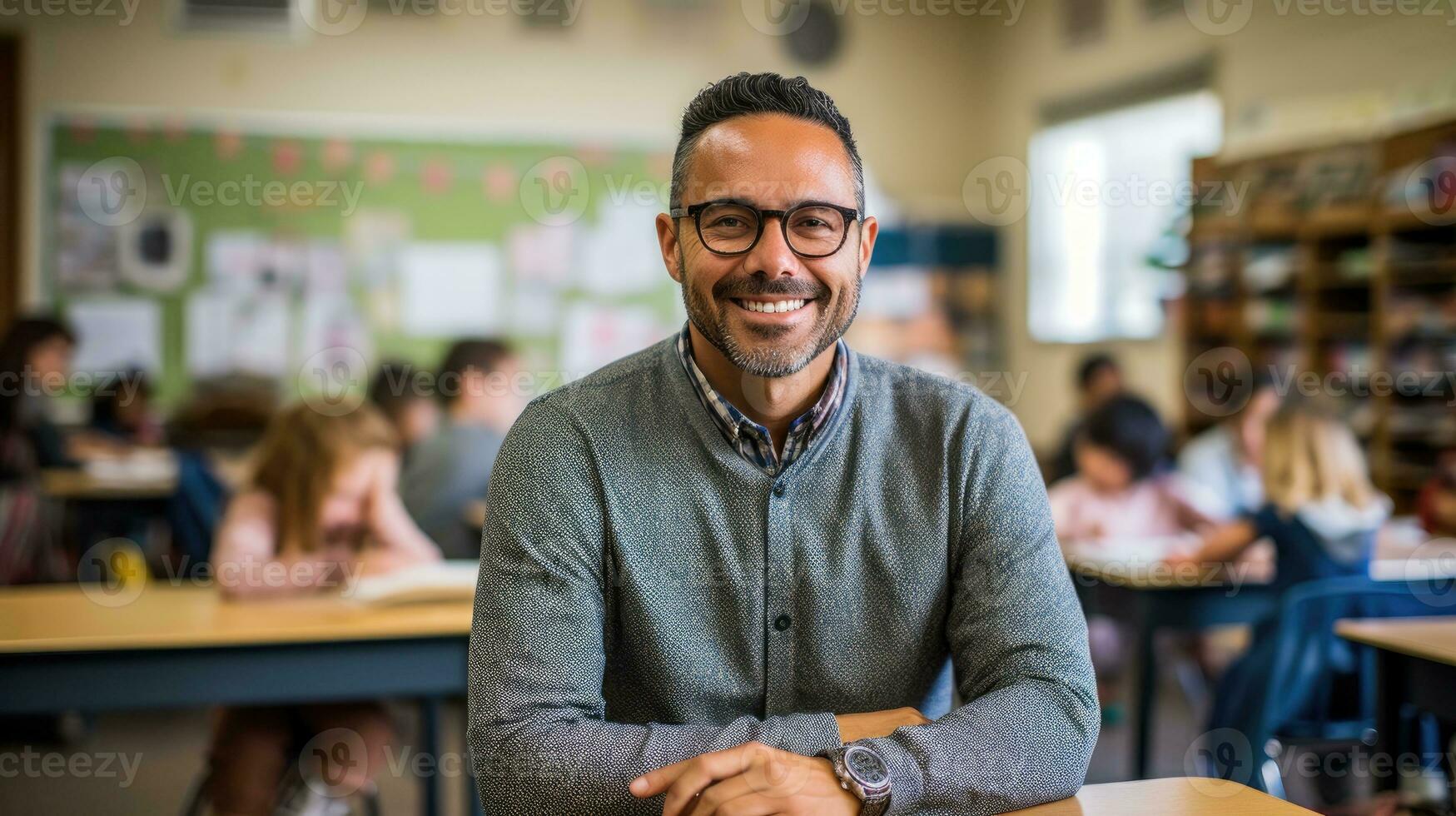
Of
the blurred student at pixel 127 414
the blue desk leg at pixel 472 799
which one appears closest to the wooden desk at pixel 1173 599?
the blue desk leg at pixel 472 799

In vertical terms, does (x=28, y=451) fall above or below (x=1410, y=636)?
above

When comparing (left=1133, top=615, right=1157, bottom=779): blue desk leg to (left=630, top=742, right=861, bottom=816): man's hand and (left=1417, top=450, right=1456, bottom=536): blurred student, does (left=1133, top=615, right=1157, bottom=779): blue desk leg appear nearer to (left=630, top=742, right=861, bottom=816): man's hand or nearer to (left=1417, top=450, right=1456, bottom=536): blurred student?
(left=1417, top=450, right=1456, bottom=536): blurred student

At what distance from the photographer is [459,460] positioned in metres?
3.64

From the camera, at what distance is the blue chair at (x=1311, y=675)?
2.81 meters

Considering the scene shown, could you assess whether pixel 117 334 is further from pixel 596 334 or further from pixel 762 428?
pixel 762 428

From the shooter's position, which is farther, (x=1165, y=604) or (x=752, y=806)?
(x=1165, y=604)

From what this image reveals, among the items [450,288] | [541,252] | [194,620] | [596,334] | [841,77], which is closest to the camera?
[194,620]

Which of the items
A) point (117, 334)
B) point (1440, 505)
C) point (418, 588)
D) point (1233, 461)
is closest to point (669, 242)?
point (418, 588)

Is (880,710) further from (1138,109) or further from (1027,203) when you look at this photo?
(1027,203)

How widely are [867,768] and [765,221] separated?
1.80 ft

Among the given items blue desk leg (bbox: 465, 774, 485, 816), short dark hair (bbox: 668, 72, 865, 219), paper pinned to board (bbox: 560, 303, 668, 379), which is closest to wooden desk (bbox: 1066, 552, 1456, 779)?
blue desk leg (bbox: 465, 774, 485, 816)

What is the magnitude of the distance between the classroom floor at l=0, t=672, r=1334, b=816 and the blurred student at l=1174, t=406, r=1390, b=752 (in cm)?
66

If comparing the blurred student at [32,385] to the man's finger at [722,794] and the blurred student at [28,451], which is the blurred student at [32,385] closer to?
the blurred student at [28,451]

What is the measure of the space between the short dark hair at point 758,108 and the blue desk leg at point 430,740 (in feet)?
5.04
